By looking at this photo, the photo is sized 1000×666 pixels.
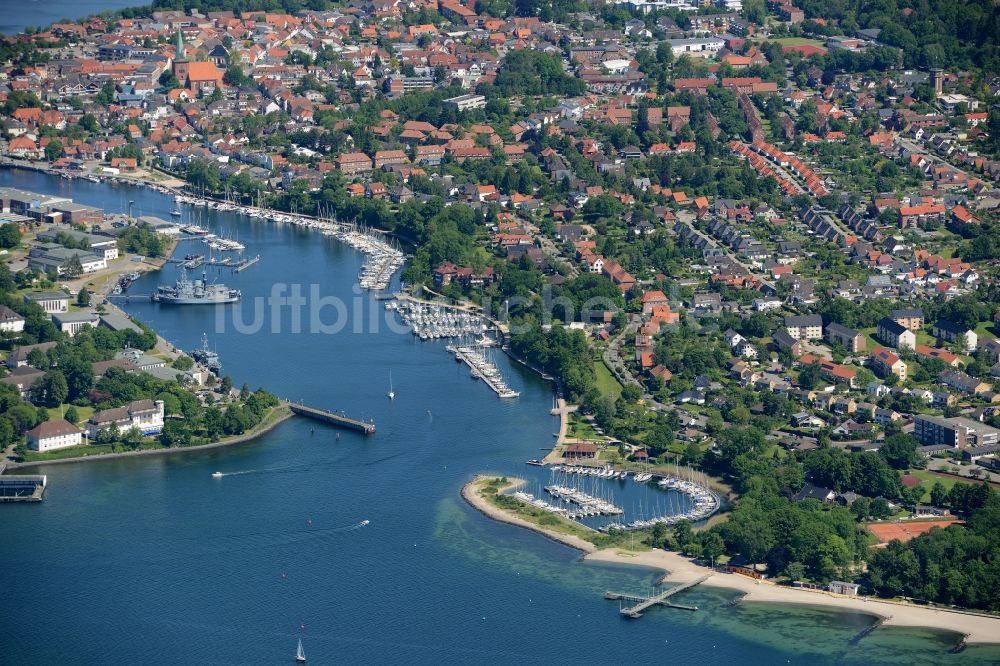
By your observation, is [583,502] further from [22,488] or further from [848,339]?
[848,339]

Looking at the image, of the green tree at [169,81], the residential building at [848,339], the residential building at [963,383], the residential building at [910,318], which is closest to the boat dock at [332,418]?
the residential building at [848,339]

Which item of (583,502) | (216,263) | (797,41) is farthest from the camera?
(797,41)

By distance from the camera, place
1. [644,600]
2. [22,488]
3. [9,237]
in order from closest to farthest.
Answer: [644,600], [22,488], [9,237]

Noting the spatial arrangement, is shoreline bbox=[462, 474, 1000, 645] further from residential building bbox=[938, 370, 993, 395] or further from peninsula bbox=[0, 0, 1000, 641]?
residential building bbox=[938, 370, 993, 395]

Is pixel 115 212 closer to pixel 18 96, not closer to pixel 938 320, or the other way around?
pixel 18 96

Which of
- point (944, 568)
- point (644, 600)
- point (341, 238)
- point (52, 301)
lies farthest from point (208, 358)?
point (944, 568)

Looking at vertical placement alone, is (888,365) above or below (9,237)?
below

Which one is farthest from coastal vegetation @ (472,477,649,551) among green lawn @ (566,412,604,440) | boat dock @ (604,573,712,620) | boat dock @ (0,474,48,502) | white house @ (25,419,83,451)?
white house @ (25,419,83,451)
